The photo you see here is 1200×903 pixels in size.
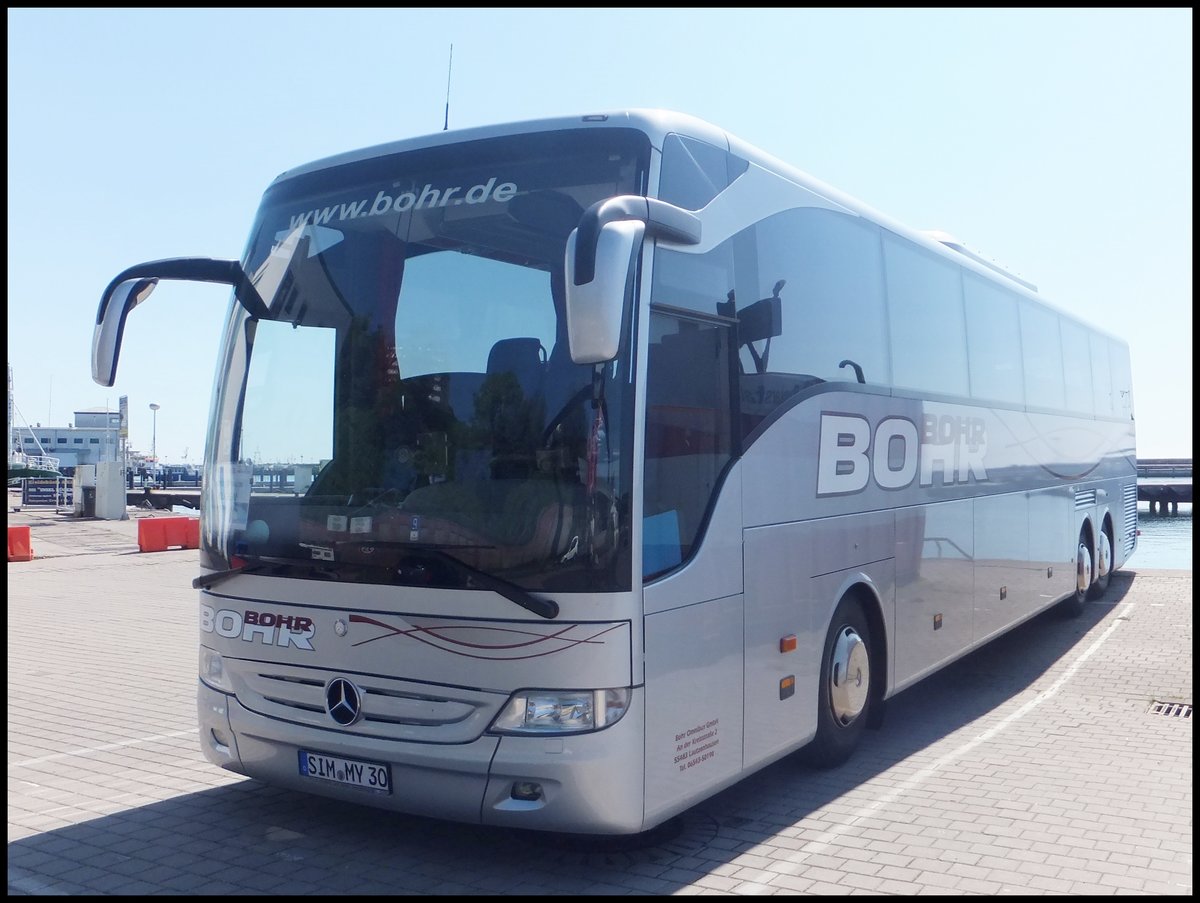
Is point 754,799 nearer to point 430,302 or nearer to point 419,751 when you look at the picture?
point 419,751

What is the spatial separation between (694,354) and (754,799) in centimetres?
257

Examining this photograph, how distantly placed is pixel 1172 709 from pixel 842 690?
354 centimetres

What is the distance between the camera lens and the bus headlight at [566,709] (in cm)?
474

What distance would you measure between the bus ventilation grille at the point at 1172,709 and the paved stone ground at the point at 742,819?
63 millimetres

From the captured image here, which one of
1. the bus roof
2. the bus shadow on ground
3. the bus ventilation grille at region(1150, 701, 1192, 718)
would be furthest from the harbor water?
the bus shadow on ground

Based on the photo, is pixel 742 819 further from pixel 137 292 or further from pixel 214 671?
pixel 137 292

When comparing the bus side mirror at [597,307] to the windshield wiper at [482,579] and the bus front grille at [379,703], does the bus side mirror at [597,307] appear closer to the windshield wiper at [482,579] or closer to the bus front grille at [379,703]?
the windshield wiper at [482,579]

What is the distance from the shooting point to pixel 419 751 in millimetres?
4945

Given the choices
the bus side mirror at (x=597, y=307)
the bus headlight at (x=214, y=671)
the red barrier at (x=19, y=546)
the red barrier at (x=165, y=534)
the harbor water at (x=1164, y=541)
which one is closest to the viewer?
the bus side mirror at (x=597, y=307)

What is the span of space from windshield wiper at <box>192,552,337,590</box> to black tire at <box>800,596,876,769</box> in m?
2.94

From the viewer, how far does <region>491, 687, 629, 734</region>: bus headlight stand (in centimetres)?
474

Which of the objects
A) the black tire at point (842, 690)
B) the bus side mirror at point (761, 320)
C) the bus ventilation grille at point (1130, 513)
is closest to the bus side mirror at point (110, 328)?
the bus side mirror at point (761, 320)

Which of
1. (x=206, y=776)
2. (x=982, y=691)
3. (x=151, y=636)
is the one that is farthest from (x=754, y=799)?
(x=151, y=636)

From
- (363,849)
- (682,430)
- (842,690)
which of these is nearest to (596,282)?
(682,430)
